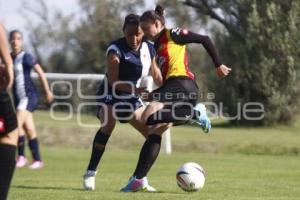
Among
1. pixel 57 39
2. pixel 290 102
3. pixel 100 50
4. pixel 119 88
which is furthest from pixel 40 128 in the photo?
pixel 57 39

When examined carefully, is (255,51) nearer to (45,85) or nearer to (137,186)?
(45,85)

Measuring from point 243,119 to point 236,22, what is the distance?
157 inches

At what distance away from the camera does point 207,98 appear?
28.5 meters

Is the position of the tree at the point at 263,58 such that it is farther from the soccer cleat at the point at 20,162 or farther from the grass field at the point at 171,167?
the soccer cleat at the point at 20,162

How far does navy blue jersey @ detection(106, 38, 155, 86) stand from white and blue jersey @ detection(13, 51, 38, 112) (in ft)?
12.2

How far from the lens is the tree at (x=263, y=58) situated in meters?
27.4

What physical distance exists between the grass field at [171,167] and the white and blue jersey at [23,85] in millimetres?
1114

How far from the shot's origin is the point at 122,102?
903 centimetres

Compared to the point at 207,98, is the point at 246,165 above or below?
above

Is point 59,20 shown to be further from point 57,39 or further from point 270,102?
point 270,102

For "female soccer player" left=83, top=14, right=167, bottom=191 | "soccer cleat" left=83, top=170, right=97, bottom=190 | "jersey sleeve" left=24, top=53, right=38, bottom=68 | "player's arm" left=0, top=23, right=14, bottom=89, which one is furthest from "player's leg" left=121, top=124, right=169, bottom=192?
"jersey sleeve" left=24, top=53, right=38, bottom=68

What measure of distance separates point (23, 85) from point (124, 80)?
13.6 ft

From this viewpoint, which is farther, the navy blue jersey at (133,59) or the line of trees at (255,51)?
the line of trees at (255,51)

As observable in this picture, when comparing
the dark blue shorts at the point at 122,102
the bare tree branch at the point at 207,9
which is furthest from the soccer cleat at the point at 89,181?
the bare tree branch at the point at 207,9
